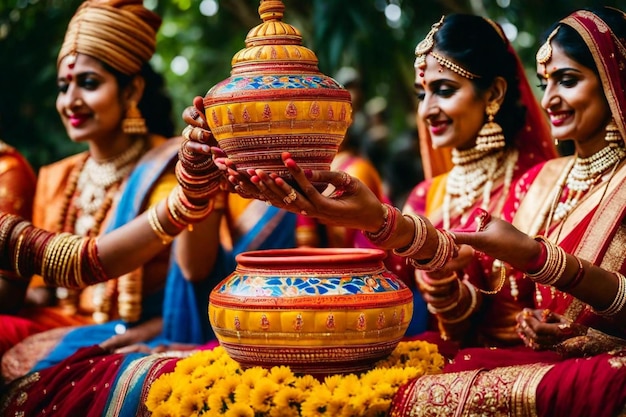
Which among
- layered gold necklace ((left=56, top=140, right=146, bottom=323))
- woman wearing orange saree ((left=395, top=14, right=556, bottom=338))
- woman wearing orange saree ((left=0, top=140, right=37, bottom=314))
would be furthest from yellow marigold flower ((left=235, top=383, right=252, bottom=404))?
layered gold necklace ((left=56, top=140, right=146, bottom=323))

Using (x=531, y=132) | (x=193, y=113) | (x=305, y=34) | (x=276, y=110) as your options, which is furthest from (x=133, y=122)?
(x=305, y=34)

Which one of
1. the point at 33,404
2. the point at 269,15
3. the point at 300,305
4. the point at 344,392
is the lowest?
the point at 33,404

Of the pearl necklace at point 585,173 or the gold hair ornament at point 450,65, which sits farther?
the gold hair ornament at point 450,65

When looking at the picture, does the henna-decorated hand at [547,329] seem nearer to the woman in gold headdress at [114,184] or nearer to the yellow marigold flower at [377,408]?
the yellow marigold flower at [377,408]

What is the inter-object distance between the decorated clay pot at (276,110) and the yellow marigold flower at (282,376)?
1.85 ft

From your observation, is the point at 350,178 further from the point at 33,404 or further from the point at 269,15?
the point at 33,404

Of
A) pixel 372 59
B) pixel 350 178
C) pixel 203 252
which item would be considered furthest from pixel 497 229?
pixel 372 59

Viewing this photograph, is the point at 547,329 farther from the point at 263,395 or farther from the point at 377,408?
the point at 263,395

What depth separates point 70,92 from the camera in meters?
4.44

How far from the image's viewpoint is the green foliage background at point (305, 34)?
6.25 metres

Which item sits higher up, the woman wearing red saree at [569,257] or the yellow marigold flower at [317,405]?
the woman wearing red saree at [569,257]

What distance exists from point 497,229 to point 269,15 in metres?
0.93

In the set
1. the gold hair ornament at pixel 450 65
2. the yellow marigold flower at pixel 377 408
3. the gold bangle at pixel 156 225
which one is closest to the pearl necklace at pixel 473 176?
the gold hair ornament at pixel 450 65

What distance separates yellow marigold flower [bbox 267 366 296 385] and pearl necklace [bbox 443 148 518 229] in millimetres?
1402
